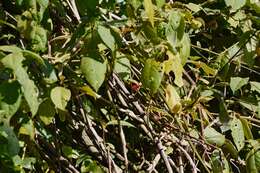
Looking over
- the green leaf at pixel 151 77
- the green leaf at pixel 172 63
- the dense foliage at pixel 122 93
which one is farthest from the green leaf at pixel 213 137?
the green leaf at pixel 151 77

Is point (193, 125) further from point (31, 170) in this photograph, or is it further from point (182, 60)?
point (31, 170)

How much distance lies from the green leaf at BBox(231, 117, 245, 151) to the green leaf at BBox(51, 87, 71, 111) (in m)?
0.60

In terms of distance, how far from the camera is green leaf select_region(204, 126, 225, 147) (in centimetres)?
195

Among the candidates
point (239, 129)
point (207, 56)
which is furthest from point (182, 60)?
point (207, 56)

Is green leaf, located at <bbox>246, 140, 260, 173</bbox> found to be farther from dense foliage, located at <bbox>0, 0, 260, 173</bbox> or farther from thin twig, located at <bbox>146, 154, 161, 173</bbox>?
thin twig, located at <bbox>146, 154, 161, 173</bbox>

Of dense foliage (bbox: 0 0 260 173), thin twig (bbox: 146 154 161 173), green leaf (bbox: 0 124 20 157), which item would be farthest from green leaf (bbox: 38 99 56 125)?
thin twig (bbox: 146 154 161 173)

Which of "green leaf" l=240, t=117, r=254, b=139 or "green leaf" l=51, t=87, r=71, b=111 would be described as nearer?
"green leaf" l=51, t=87, r=71, b=111

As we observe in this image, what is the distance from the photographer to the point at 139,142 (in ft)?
7.28

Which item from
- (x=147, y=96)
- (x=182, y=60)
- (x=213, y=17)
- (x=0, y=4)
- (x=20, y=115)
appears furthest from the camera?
(x=213, y=17)

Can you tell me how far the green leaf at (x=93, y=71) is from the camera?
1.47m

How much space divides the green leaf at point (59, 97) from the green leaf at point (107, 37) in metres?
0.20

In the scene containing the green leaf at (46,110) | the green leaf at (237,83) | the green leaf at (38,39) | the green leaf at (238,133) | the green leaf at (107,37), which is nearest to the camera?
the green leaf at (107,37)

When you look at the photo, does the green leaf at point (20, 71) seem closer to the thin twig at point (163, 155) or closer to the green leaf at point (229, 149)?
the thin twig at point (163, 155)

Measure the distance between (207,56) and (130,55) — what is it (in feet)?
2.70
